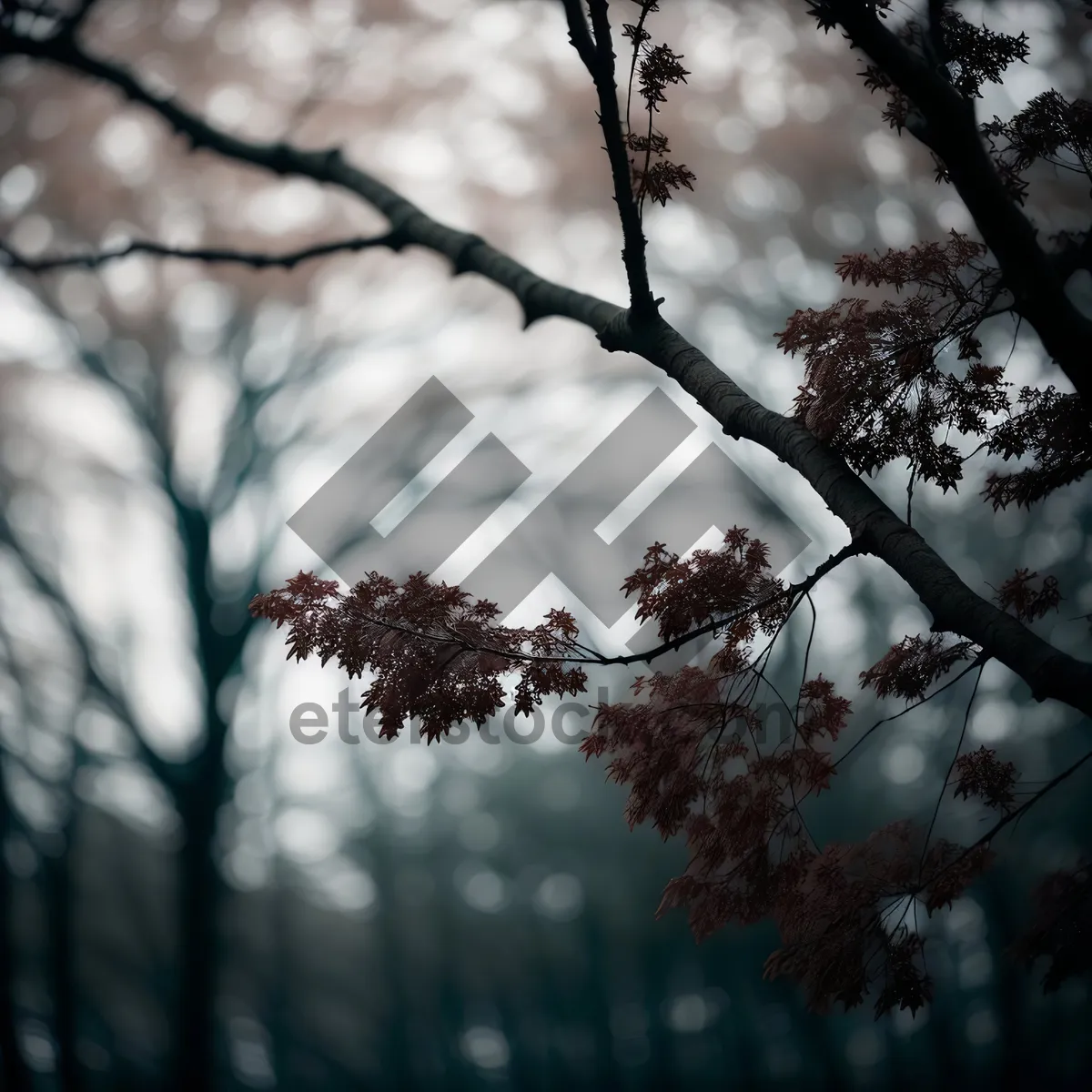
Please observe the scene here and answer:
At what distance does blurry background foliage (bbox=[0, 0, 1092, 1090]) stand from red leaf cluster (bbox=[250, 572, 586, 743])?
3.76m

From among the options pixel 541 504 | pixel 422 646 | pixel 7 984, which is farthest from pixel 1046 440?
pixel 7 984

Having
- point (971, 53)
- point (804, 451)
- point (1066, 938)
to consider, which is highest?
point (971, 53)

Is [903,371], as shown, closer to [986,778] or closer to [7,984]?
[986,778]

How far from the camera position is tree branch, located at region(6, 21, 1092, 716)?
49.7 inches

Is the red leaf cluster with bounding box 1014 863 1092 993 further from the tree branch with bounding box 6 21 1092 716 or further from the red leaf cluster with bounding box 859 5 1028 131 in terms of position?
the red leaf cluster with bounding box 859 5 1028 131

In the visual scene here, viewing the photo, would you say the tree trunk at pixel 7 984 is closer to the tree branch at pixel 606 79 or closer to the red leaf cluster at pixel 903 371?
the tree branch at pixel 606 79

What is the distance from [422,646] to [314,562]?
13.6ft

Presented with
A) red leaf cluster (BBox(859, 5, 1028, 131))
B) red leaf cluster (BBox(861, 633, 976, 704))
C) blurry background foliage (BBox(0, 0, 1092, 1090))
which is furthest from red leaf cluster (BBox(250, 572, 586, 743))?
blurry background foliage (BBox(0, 0, 1092, 1090))

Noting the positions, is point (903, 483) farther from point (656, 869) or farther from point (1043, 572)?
point (656, 869)

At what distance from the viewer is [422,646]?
5.03 ft

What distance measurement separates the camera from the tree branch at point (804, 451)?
126 centimetres

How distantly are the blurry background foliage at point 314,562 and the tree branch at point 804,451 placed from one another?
230 cm

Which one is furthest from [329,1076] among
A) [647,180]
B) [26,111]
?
[26,111]

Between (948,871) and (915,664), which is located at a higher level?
(915,664)
